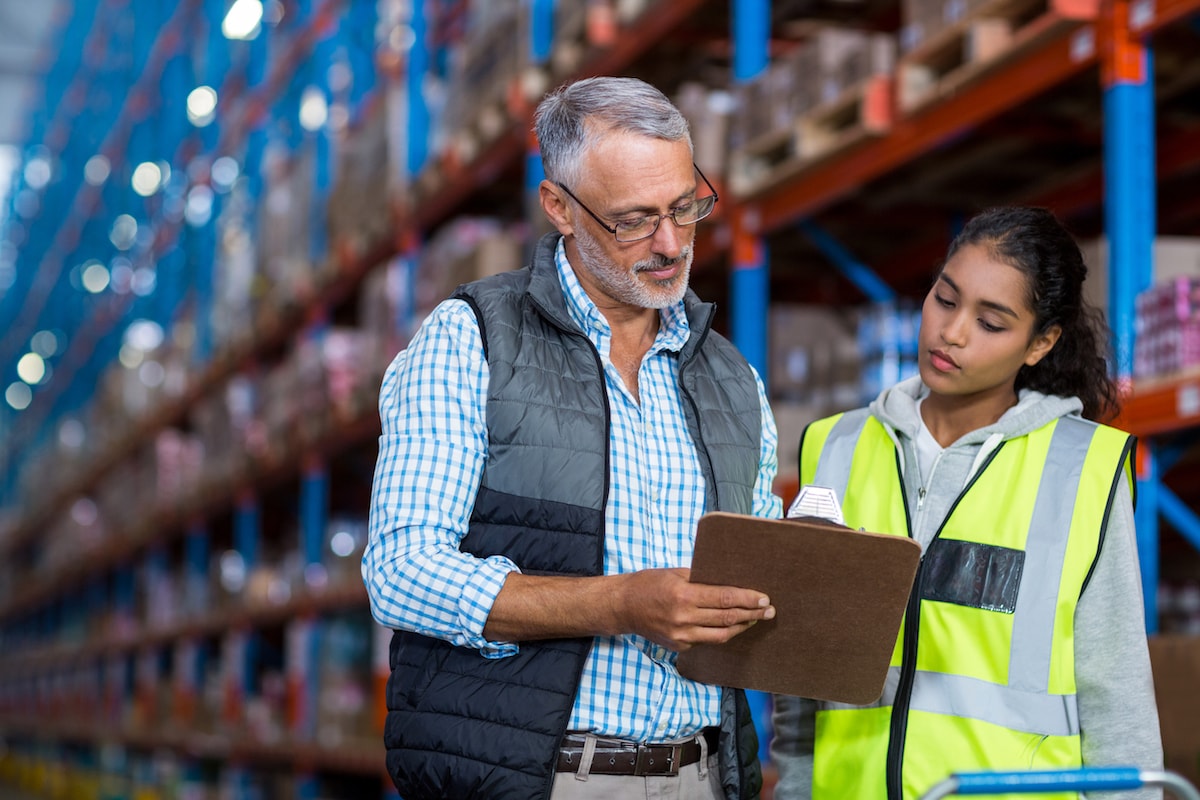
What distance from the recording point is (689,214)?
216cm

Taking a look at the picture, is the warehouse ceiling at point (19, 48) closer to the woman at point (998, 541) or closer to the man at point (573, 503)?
the man at point (573, 503)

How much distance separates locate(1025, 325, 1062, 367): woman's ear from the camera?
229cm

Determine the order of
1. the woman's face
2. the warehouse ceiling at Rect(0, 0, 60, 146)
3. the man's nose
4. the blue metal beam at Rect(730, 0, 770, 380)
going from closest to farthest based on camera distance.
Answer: the man's nose → the woman's face → the blue metal beam at Rect(730, 0, 770, 380) → the warehouse ceiling at Rect(0, 0, 60, 146)

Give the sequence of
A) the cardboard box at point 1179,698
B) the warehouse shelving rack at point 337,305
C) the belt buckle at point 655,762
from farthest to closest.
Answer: the warehouse shelving rack at point 337,305 < the cardboard box at point 1179,698 < the belt buckle at point 655,762

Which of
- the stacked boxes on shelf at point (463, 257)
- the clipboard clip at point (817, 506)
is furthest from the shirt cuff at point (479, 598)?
the stacked boxes on shelf at point (463, 257)

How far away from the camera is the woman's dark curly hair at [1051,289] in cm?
226

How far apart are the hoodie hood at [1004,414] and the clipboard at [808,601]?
1.38ft

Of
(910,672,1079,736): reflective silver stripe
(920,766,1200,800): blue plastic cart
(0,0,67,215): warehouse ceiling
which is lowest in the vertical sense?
(920,766,1200,800): blue plastic cart

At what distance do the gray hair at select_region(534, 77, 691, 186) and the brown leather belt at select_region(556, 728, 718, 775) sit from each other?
820 mm

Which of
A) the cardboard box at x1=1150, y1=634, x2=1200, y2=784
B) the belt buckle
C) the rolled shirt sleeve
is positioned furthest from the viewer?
the cardboard box at x1=1150, y1=634, x2=1200, y2=784

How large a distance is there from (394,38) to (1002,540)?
24.2ft

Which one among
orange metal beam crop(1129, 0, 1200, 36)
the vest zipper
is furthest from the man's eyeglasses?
orange metal beam crop(1129, 0, 1200, 36)

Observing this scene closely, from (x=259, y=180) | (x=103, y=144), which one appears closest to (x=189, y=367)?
(x=259, y=180)

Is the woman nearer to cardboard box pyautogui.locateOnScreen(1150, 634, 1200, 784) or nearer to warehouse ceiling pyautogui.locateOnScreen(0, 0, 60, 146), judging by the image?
cardboard box pyautogui.locateOnScreen(1150, 634, 1200, 784)
